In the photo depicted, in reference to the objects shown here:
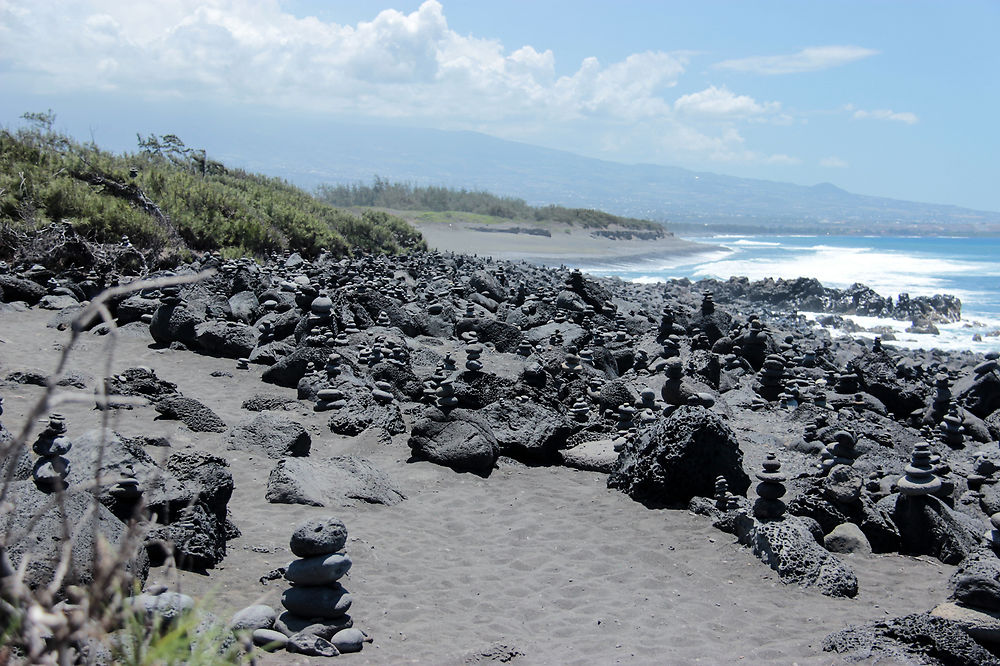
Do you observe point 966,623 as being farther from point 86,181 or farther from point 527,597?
point 86,181

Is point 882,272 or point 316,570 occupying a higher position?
point 882,272

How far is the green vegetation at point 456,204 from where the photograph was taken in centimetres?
5703

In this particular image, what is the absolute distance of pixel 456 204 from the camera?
196 ft

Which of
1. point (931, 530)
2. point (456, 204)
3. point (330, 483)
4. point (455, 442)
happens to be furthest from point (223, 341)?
point (456, 204)

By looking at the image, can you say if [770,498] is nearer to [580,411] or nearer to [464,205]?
[580,411]

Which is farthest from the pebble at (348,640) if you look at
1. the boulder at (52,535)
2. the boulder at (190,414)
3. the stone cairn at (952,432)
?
the stone cairn at (952,432)

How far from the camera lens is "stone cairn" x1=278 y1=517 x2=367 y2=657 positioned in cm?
401

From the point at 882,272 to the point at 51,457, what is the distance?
5003cm

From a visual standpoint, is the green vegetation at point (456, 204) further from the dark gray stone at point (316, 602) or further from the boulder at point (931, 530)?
the dark gray stone at point (316, 602)

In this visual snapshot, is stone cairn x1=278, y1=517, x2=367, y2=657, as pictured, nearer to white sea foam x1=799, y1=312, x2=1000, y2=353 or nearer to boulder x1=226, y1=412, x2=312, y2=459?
boulder x1=226, y1=412, x2=312, y2=459

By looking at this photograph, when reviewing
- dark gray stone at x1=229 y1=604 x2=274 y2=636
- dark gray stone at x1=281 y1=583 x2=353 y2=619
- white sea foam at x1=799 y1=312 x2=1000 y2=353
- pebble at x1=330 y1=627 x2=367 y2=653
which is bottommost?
white sea foam at x1=799 y1=312 x2=1000 y2=353

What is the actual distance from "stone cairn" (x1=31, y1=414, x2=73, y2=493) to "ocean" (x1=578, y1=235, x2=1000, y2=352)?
78.3ft

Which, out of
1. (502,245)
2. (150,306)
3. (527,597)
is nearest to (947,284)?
(502,245)

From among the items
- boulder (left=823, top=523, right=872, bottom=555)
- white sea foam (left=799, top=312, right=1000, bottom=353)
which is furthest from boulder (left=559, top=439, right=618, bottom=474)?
white sea foam (left=799, top=312, right=1000, bottom=353)
